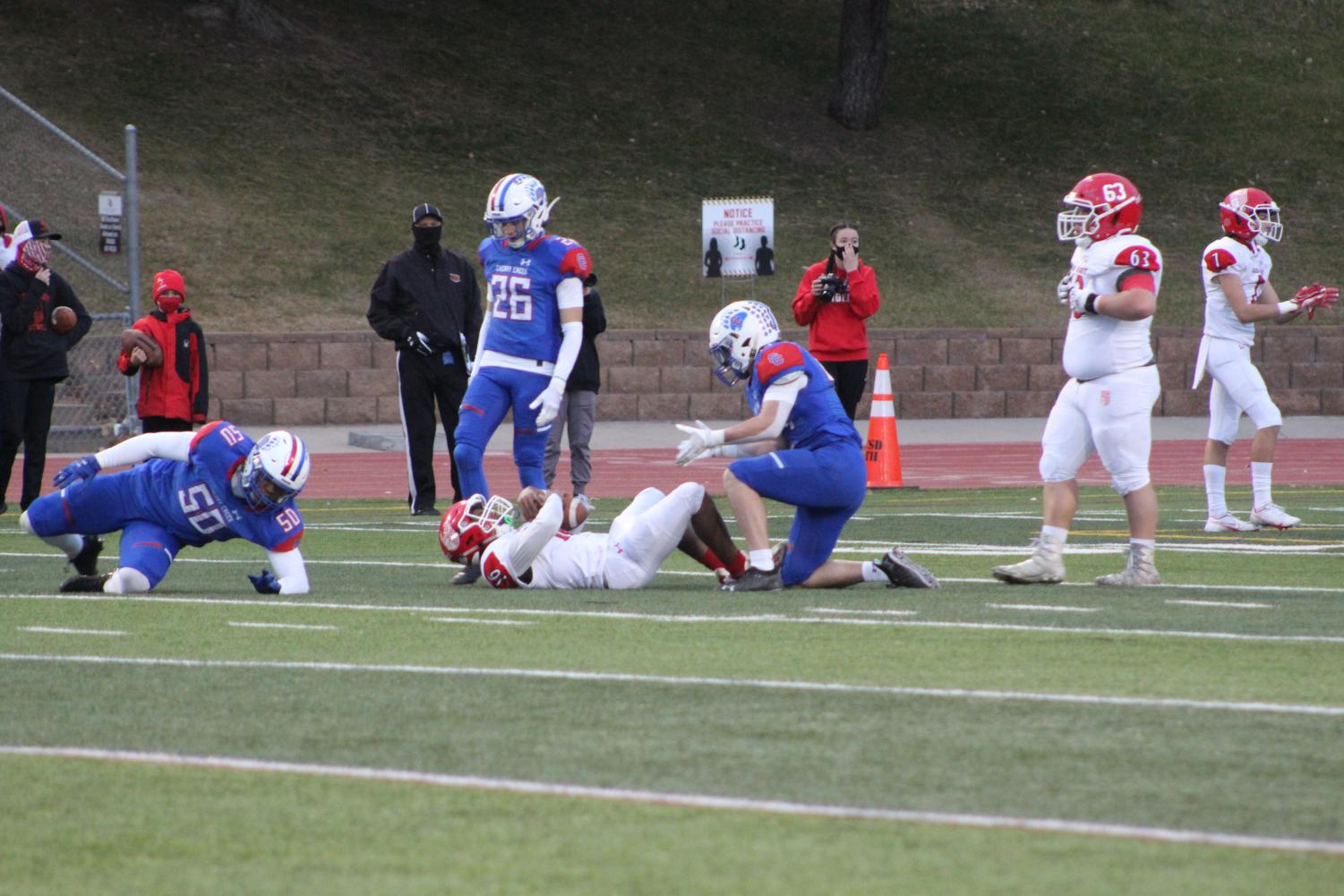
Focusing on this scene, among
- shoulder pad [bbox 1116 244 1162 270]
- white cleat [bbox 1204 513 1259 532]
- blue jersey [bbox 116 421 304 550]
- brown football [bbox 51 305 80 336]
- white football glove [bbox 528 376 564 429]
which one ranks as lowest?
white cleat [bbox 1204 513 1259 532]

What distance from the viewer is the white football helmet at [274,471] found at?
9156 mm

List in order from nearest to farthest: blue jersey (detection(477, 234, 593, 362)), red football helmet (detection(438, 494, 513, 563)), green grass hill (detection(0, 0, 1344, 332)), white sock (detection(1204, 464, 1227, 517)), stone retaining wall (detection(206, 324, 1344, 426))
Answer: red football helmet (detection(438, 494, 513, 563)) → blue jersey (detection(477, 234, 593, 362)) → white sock (detection(1204, 464, 1227, 517)) → stone retaining wall (detection(206, 324, 1344, 426)) → green grass hill (detection(0, 0, 1344, 332))

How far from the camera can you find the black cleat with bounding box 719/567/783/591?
9.61 meters

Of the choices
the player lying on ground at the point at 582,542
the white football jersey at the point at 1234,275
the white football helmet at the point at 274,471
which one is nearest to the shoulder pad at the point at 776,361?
the player lying on ground at the point at 582,542

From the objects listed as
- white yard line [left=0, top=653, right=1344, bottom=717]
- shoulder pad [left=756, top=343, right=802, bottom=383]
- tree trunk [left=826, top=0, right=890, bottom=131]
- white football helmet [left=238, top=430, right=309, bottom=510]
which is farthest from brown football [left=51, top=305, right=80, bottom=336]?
tree trunk [left=826, top=0, right=890, bottom=131]

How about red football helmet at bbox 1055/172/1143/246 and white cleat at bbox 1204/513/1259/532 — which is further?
white cleat at bbox 1204/513/1259/532

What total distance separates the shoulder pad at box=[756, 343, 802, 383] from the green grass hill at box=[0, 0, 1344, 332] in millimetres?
15325

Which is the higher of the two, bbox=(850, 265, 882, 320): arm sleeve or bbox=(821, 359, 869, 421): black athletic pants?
bbox=(850, 265, 882, 320): arm sleeve

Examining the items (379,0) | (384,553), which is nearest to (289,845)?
(384,553)

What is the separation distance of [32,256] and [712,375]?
12154 millimetres

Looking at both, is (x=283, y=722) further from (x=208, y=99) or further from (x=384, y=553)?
(x=208, y=99)

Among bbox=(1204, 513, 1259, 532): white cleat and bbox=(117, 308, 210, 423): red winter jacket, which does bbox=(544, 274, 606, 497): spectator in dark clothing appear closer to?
bbox=(117, 308, 210, 423): red winter jacket

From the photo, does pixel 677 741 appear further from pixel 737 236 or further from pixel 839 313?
pixel 737 236

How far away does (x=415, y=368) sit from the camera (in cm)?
1559
